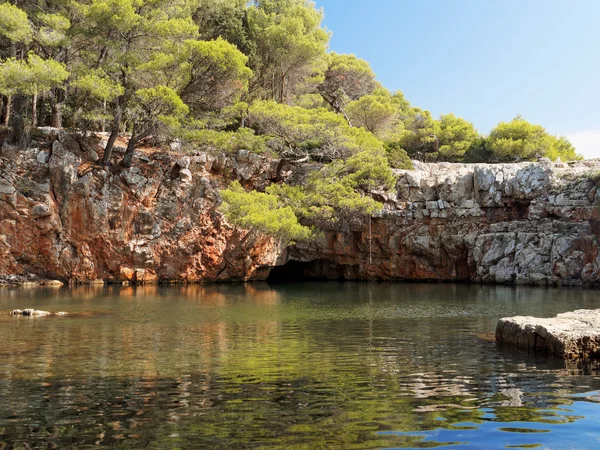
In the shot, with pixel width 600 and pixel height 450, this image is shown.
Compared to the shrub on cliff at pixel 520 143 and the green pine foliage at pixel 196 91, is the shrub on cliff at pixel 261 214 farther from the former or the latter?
the shrub on cliff at pixel 520 143

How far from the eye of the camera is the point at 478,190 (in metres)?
36.7

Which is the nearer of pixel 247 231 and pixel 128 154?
pixel 128 154

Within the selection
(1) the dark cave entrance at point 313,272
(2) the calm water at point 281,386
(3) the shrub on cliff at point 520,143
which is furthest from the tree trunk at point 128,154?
(3) the shrub on cliff at point 520,143

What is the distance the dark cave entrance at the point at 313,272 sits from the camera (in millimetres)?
42562

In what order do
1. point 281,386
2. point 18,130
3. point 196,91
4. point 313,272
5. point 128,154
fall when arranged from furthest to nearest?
1. point 313,272
2. point 196,91
3. point 128,154
4. point 18,130
5. point 281,386

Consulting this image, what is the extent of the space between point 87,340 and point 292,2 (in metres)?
42.1

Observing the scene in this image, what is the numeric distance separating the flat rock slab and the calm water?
610 millimetres

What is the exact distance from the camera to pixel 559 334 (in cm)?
1042

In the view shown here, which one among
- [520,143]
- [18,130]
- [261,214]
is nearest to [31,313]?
[261,214]

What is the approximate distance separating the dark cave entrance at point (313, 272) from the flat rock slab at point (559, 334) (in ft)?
98.2

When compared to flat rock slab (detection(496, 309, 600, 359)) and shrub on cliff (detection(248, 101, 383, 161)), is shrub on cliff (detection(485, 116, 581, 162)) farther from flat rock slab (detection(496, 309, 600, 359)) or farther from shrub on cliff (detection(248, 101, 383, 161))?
flat rock slab (detection(496, 309, 600, 359))

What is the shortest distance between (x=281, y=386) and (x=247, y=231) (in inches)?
1115

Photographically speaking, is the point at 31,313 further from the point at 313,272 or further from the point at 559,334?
the point at 313,272

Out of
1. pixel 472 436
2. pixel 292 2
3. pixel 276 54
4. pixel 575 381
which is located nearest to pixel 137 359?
pixel 472 436
